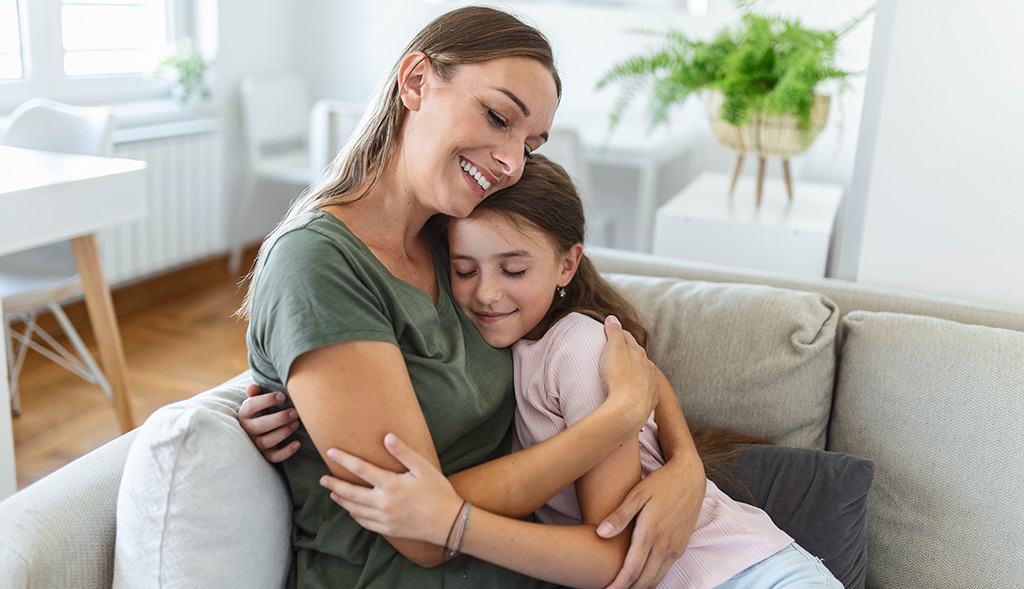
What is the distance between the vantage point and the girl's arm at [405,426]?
3.14 feet

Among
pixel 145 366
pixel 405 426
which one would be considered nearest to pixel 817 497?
pixel 405 426

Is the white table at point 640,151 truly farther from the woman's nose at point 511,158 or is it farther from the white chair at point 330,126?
the woman's nose at point 511,158

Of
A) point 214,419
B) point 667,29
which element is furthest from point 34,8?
point 214,419

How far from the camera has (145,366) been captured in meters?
2.92

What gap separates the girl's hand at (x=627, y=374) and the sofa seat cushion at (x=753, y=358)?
0.25 metres

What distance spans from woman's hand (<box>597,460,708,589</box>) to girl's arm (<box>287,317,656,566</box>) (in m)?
0.07

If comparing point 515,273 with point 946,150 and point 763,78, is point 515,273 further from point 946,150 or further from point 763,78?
point 763,78

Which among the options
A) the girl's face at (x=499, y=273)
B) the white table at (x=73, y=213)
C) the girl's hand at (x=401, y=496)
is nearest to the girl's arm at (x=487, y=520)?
the girl's hand at (x=401, y=496)

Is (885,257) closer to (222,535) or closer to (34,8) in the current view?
(222,535)

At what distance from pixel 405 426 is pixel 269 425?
0.60 ft

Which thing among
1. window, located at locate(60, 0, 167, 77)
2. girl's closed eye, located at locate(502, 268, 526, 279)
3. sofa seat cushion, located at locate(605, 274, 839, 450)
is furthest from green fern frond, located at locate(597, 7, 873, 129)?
window, located at locate(60, 0, 167, 77)

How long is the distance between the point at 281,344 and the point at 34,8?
257 cm

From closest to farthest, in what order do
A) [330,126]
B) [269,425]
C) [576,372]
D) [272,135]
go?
1. [269,425]
2. [576,372]
3. [330,126]
4. [272,135]

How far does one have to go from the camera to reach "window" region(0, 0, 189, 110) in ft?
9.62
